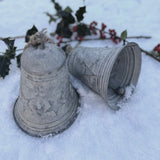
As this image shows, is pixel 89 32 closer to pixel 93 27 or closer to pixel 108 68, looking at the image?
pixel 93 27

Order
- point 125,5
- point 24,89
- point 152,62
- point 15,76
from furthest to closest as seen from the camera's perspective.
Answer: point 125,5
point 152,62
point 15,76
point 24,89

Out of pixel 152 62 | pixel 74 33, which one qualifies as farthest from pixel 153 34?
pixel 74 33

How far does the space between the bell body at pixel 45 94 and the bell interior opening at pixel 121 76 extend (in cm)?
28

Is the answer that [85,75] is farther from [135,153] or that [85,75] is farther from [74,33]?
[74,33]

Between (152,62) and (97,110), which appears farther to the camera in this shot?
(152,62)

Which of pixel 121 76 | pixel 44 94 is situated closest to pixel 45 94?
pixel 44 94

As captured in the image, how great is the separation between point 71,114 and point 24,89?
36cm

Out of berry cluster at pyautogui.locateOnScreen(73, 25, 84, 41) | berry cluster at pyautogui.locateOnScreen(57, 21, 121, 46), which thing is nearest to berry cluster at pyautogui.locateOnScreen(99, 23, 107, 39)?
berry cluster at pyautogui.locateOnScreen(57, 21, 121, 46)

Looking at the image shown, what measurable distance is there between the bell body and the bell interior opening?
0.91 ft

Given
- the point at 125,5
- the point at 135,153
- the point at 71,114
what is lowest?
the point at 135,153

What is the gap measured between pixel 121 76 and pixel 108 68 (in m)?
0.37

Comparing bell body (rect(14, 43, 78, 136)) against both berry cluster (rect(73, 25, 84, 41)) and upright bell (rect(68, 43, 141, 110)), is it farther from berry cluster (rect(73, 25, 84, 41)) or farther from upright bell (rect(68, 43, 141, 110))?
berry cluster (rect(73, 25, 84, 41))

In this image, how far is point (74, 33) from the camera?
1.95 metres

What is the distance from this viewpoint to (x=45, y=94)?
112cm
